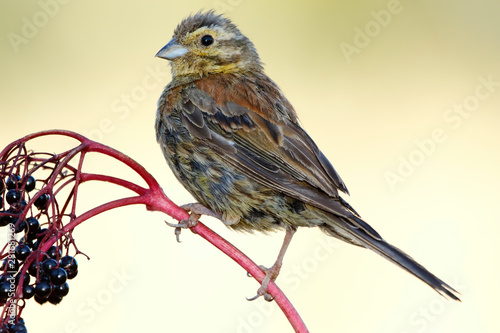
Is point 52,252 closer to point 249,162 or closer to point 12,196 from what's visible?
point 12,196

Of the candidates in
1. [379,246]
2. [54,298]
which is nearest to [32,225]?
[54,298]

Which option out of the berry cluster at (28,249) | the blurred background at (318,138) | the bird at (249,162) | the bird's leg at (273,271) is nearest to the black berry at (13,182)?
the berry cluster at (28,249)

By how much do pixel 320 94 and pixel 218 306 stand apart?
2.95 m

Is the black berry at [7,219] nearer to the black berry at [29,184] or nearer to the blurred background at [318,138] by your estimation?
the black berry at [29,184]

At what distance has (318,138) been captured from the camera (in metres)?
7.65

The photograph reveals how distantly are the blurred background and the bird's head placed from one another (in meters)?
2.22

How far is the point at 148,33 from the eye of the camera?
8.24 metres

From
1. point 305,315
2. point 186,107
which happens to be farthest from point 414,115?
point 186,107

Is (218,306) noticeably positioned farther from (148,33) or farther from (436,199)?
(148,33)

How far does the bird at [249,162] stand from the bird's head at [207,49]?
170 mm

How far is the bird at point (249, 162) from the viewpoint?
3.64 meters

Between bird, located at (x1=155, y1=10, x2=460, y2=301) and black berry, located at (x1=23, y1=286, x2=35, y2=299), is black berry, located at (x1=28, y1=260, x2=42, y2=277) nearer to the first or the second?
black berry, located at (x1=23, y1=286, x2=35, y2=299)

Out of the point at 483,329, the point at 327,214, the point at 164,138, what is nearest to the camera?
the point at 327,214

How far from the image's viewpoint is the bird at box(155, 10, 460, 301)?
12.0ft
